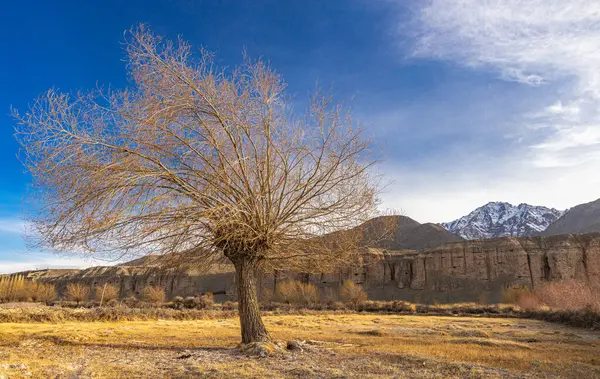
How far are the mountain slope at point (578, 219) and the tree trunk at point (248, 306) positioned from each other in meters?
126

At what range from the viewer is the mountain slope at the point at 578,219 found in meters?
119

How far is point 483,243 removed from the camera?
6875 cm

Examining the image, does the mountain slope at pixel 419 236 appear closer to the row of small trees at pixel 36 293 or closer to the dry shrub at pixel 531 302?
the dry shrub at pixel 531 302

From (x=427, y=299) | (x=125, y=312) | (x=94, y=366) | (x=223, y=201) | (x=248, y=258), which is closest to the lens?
(x=94, y=366)

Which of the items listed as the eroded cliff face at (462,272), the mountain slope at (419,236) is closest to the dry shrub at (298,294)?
the eroded cliff face at (462,272)

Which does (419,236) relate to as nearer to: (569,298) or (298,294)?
(298,294)

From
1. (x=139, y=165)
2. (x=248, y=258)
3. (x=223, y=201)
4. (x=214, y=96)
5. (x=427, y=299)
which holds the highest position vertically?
(x=214, y=96)

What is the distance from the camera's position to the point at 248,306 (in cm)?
1106

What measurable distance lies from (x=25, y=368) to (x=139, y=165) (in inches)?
175

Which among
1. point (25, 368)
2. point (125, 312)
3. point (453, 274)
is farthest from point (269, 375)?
point (453, 274)

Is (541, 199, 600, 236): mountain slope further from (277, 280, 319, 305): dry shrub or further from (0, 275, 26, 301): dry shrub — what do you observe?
(0, 275, 26, 301): dry shrub

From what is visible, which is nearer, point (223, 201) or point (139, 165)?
point (139, 165)

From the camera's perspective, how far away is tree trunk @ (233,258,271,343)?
10.9 meters

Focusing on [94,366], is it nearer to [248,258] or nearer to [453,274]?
[248,258]
